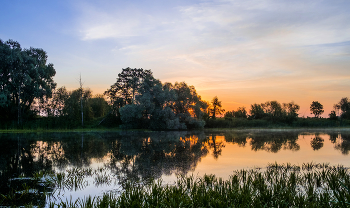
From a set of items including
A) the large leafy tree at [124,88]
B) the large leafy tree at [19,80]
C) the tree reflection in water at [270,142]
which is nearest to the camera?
the tree reflection in water at [270,142]

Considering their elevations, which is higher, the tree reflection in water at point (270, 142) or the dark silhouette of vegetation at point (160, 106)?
the dark silhouette of vegetation at point (160, 106)

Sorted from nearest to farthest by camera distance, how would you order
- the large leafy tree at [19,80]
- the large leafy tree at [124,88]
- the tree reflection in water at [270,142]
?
the tree reflection in water at [270,142] → the large leafy tree at [19,80] → the large leafy tree at [124,88]

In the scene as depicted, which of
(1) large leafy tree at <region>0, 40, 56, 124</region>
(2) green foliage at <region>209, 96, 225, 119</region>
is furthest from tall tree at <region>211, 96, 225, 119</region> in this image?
(1) large leafy tree at <region>0, 40, 56, 124</region>

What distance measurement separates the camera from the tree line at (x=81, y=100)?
39.0m

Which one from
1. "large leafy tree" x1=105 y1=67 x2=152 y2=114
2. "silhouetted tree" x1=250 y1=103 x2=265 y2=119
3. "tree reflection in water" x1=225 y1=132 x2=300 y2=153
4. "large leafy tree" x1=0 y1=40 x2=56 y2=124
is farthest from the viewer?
"silhouetted tree" x1=250 y1=103 x2=265 y2=119

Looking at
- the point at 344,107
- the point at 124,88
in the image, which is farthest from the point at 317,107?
the point at 124,88

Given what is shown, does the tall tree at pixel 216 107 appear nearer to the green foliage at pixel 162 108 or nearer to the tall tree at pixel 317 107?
the green foliage at pixel 162 108

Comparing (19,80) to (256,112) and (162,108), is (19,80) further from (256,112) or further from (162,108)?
(256,112)

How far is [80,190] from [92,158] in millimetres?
6507

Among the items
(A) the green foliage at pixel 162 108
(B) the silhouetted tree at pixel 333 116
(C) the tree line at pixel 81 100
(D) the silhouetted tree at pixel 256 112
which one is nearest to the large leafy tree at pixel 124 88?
(C) the tree line at pixel 81 100

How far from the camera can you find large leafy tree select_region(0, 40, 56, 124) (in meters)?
38.2

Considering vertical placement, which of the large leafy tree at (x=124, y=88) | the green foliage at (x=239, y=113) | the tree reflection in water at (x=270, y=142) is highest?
the large leafy tree at (x=124, y=88)

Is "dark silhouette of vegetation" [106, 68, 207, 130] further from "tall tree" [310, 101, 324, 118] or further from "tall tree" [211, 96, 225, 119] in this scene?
"tall tree" [310, 101, 324, 118]

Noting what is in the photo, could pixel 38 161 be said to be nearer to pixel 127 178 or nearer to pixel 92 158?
pixel 92 158
